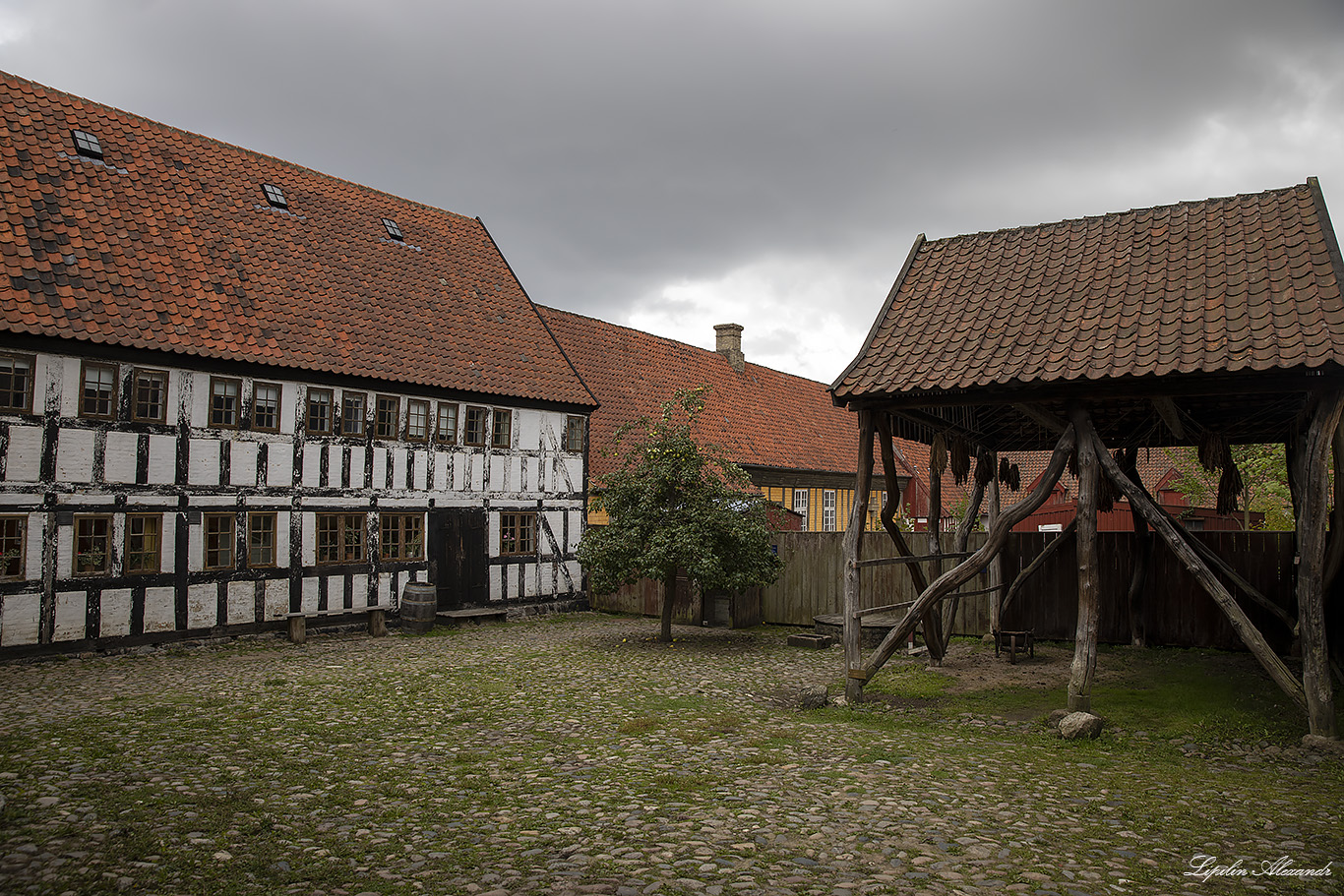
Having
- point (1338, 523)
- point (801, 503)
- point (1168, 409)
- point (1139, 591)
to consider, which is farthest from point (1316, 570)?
point (801, 503)

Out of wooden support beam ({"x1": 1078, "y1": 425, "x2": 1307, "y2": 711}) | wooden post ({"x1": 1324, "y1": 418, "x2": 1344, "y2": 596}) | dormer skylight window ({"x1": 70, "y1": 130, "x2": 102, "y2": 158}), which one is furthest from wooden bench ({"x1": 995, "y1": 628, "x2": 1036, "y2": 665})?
dormer skylight window ({"x1": 70, "y1": 130, "x2": 102, "y2": 158})

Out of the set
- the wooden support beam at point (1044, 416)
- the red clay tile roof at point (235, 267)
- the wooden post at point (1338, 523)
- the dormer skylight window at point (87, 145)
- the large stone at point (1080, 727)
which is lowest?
the large stone at point (1080, 727)

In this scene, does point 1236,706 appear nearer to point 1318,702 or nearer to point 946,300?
point 1318,702

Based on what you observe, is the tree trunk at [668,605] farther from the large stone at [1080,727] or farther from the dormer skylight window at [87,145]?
the dormer skylight window at [87,145]

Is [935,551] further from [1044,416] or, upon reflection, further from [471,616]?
[471,616]

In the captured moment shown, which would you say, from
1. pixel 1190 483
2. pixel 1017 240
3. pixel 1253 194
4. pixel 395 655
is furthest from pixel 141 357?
pixel 1190 483

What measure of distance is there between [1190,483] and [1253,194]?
2354 centimetres

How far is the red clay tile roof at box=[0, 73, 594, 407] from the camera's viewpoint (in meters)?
15.1

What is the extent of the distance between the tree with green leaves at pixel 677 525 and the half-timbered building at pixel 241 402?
15.5 ft

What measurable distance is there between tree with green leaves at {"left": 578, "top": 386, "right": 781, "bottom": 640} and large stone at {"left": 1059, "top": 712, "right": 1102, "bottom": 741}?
745 cm

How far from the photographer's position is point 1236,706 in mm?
9906

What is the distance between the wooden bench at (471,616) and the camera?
62.7 feet

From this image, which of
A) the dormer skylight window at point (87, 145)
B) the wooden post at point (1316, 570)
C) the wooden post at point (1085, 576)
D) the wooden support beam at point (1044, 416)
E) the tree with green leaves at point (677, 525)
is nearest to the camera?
the wooden post at point (1316, 570)

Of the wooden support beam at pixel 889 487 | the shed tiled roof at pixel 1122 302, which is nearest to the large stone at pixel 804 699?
the wooden support beam at pixel 889 487
